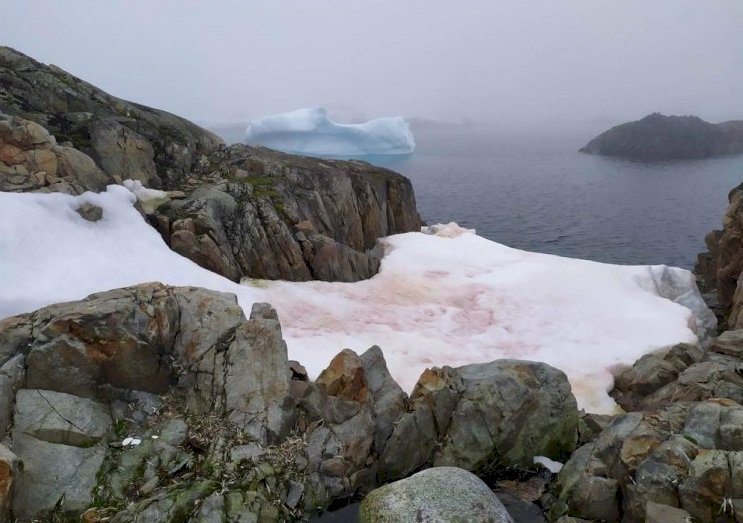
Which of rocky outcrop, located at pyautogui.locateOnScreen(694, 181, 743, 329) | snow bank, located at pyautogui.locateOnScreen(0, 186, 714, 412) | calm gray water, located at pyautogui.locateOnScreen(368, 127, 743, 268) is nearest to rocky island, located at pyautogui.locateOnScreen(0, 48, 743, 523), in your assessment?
snow bank, located at pyautogui.locateOnScreen(0, 186, 714, 412)

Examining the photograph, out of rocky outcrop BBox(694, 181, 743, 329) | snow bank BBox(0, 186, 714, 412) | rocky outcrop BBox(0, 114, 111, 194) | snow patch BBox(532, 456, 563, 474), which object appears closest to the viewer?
snow patch BBox(532, 456, 563, 474)

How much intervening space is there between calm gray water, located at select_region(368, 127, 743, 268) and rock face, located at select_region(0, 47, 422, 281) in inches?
1237

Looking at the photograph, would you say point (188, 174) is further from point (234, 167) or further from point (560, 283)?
point (560, 283)

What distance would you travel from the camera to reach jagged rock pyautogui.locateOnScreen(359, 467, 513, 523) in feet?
39.0

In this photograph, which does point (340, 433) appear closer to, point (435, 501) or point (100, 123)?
point (435, 501)

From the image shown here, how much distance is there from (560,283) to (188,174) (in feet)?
81.5

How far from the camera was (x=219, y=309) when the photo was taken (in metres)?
16.2

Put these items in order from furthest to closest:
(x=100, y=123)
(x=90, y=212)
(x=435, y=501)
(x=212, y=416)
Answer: (x=100, y=123)
(x=90, y=212)
(x=212, y=416)
(x=435, y=501)

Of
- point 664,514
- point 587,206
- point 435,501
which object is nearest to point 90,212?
point 435,501

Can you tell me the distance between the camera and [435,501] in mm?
12102

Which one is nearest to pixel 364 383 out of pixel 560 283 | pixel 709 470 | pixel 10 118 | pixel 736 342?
pixel 709 470

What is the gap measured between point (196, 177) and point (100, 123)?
626 cm

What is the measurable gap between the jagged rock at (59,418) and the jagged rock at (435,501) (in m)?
7.39

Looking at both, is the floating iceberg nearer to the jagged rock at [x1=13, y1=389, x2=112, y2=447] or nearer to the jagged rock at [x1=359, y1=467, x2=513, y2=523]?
the jagged rock at [x1=13, y1=389, x2=112, y2=447]
